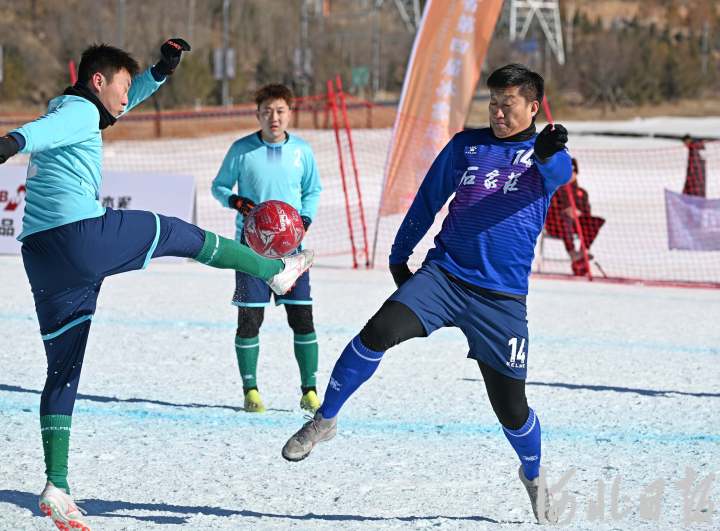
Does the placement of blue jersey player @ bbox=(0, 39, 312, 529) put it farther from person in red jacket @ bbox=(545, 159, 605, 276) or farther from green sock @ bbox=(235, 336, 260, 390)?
person in red jacket @ bbox=(545, 159, 605, 276)

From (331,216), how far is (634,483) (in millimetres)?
13858

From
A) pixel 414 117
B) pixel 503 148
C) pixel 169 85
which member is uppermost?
pixel 503 148

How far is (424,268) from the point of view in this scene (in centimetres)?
455

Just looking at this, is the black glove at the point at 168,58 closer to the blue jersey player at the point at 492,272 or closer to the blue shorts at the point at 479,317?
the blue jersey player at the point at 492,272

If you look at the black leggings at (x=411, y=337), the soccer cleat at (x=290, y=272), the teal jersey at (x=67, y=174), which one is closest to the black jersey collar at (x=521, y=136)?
the black leggings at (x=411, y=337)

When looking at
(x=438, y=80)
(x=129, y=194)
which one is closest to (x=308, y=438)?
(x=438, y=80)

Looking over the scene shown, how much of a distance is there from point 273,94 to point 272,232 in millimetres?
1318

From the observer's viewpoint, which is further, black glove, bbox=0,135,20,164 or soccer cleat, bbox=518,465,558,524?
soccer cleat, bbox=518,465,558,524

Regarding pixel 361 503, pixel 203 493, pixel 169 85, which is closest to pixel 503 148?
pixel 361 503

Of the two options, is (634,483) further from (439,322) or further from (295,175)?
(295,175)

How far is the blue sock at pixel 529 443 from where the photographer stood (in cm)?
457

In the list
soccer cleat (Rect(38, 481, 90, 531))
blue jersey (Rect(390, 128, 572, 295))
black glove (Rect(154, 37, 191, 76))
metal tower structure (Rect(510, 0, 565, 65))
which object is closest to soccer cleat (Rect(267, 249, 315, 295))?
blue jersey (Rect(390, 128, 572, 295))

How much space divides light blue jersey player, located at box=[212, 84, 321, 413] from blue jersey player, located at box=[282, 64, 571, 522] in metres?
1.83

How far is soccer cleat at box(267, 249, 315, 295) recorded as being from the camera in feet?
17.1
